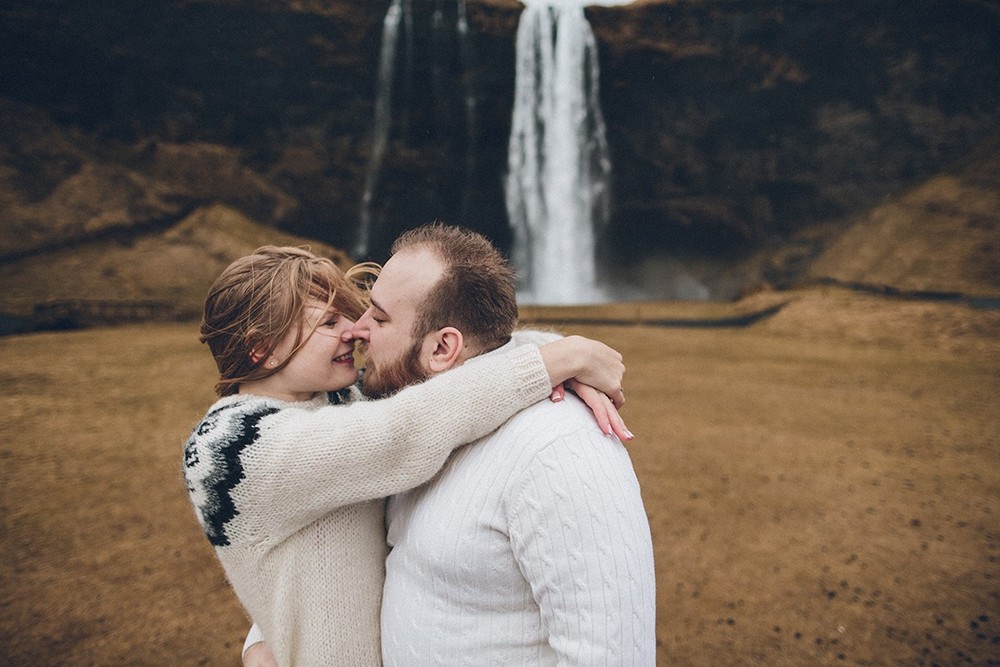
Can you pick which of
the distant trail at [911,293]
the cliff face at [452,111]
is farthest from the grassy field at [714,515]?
the cliff face at [452,111]

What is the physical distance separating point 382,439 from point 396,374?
0.27 metres

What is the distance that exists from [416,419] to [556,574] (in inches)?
17.3

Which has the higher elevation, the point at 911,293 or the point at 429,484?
the point at 429,484

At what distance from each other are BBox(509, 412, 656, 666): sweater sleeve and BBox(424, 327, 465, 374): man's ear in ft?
1.37

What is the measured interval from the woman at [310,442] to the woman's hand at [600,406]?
A: 4cm

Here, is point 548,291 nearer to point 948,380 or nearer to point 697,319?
point 697,319

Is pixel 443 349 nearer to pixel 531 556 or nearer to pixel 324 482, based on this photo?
pixel 324 482

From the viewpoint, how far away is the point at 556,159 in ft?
71.9

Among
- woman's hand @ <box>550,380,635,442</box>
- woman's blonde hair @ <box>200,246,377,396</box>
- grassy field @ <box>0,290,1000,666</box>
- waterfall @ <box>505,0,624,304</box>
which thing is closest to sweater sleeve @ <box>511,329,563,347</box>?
woman's hand @ <box>550,380,635,442</box>

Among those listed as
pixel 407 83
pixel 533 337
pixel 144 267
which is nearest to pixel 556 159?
pixel 407 83

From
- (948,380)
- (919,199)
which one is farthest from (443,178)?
(948,380)

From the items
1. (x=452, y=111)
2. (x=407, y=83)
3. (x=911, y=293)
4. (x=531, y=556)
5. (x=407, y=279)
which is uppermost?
(x=407, y=83)

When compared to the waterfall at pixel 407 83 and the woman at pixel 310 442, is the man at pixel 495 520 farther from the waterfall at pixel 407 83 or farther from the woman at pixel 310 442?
the waterfall at pixel 407 83

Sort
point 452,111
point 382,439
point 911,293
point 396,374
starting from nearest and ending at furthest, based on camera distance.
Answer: point 382,439 → point 396,374 → point 911,293 → point 452,111
